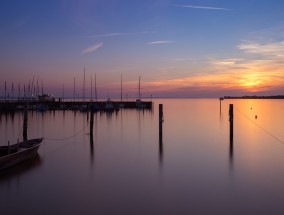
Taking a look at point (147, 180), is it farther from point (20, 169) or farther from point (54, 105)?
point (54, 105)

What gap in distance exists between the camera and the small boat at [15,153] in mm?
14336

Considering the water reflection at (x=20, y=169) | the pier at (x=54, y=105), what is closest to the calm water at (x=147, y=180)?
the water reflection at (x=20, y=169)

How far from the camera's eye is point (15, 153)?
49.4 ft

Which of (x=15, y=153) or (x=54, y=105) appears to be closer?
(x=15, y=153)

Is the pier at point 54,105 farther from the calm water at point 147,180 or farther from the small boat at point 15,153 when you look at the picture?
the small boat at point 15,153

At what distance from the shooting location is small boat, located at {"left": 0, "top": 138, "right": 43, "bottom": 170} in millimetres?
14336

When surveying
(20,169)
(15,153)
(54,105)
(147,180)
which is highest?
(54,105)

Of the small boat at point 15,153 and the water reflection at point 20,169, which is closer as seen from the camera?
the water reflection at point 20,169

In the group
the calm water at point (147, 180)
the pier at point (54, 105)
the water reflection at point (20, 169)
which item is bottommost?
the calm water at point (147, 180)

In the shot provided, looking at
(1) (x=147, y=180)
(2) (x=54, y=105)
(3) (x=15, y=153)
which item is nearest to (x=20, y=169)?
(3) (x=15, y=153)

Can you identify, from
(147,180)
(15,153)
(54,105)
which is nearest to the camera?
(147,180)

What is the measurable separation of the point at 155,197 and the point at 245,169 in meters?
6.82

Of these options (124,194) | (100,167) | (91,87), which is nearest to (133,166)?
(100,167)

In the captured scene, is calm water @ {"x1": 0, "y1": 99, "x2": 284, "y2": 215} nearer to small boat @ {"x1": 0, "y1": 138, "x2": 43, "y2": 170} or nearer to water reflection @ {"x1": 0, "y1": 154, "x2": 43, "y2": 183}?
water reflection @ {"x1": 0, "y1": 154, "x2": 43, "y2": 183}
